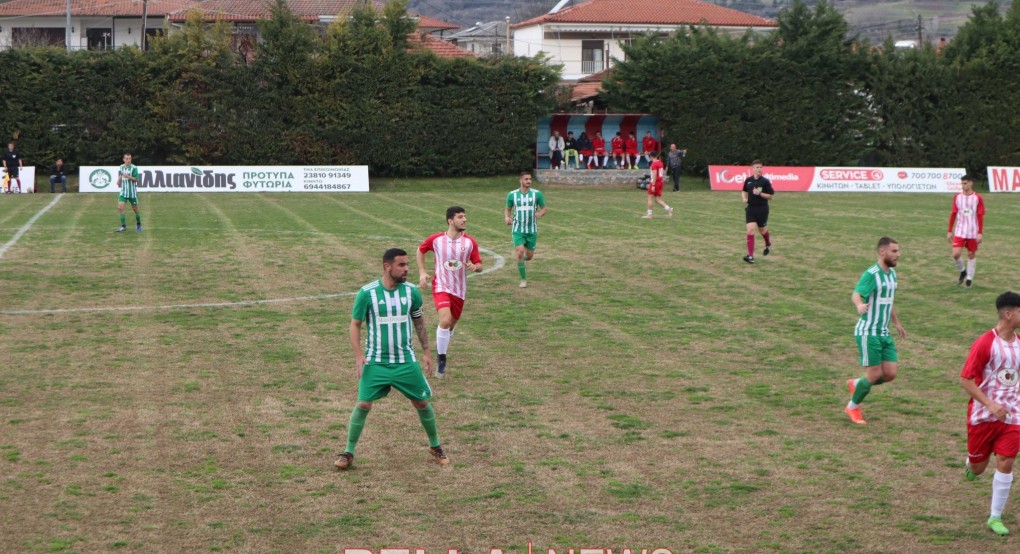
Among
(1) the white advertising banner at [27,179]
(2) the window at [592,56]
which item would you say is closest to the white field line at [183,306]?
(1) the white advertising banner at [27,179]

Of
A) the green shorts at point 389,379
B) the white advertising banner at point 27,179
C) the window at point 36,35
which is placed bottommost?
the green shorts at point 389,379

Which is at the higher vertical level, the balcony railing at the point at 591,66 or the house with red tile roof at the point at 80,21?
the house with red tile roof at the point at 80,21

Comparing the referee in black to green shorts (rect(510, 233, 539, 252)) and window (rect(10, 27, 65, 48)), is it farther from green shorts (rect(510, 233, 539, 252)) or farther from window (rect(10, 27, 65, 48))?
window (rect(10, 27, 65, 48))

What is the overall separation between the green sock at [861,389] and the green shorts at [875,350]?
8.9 inches

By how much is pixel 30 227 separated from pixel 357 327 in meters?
23.9

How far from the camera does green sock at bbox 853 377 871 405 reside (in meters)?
11.4

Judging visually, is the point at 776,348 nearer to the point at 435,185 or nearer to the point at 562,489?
the point at 562,489

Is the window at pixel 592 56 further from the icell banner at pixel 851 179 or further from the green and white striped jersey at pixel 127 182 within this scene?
the green and white striped jersey at pixel 127 182

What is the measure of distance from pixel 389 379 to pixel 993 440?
489cm

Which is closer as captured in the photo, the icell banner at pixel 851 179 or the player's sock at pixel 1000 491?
the player's sock at pixel 1000 491

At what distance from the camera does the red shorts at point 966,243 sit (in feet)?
68.4

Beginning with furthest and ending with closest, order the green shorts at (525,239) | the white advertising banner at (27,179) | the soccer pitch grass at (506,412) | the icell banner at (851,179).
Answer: the icell banner at (851,179) < the white advertising banner at (27,179) < the green shorts at (525,239) < the soccer pitch grass at (506,412)

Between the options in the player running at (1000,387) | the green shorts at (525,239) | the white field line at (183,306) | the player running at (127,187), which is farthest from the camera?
the player running at (127,187)

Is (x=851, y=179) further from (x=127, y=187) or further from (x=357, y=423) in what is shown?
(x=357, y=423)
